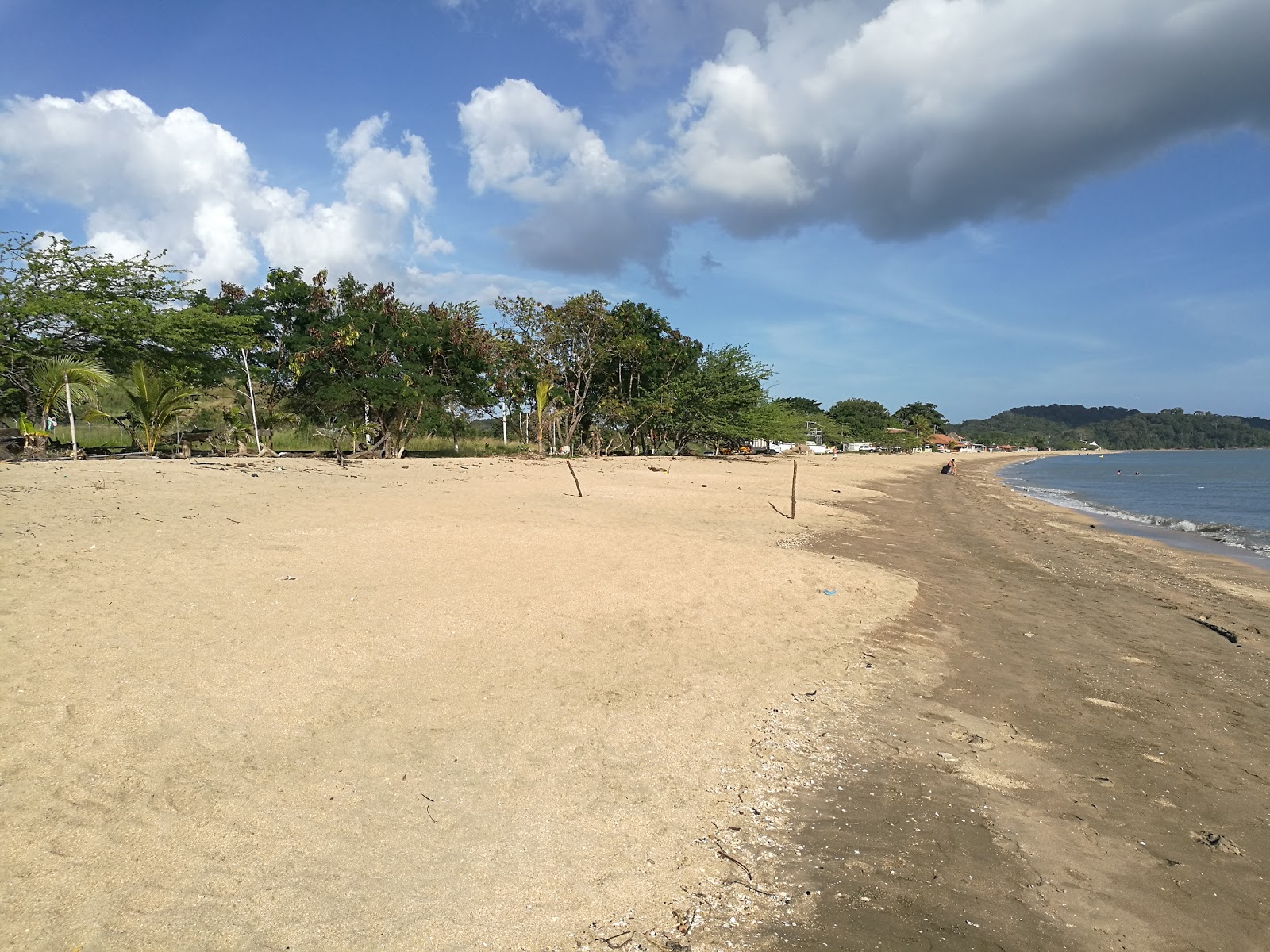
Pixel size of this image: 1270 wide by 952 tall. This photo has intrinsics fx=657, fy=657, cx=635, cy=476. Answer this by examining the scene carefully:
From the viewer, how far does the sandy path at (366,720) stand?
2.75 m

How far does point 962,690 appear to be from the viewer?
5715 mm

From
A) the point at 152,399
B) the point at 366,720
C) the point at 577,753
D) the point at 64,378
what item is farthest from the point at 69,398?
the point at 577,753

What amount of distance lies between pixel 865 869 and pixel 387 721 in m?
2.94

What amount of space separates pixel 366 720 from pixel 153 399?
18.5 metres

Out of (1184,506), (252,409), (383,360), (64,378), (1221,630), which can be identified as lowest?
(1184,506)

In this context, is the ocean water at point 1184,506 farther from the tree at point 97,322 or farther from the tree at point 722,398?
the tree at point 97,322

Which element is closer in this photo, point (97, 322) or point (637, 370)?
point (97, 322)

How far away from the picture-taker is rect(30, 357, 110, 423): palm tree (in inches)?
645

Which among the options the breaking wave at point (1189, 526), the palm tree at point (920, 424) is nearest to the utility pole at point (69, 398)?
the breaking wave at point (1189, 526)

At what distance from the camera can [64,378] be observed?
16.5 m

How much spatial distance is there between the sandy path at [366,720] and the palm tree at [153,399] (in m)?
10.4

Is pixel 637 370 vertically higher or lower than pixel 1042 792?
higher

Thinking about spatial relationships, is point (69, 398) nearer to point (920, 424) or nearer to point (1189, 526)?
point (1189, 526)

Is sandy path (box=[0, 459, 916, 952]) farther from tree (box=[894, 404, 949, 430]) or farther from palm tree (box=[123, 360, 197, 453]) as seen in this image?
tree (box=[894, 404, 949, 430])
